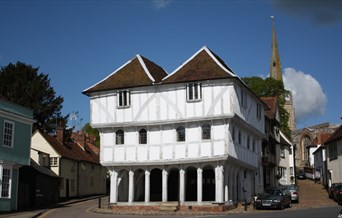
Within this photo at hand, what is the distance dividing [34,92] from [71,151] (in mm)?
10122

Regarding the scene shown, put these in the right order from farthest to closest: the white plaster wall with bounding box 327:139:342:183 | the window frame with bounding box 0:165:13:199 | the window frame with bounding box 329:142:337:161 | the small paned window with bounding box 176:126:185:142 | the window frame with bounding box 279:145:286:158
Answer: the window frame with bounding box 279:145:286:158 < the window frame with bounding box 329:142:337:161 < the white plaster wall with bounding box 327:139:342:183 < the small paned window with bounding box 176:126:185:142 < the window frame with bounding box 0:165:13:199

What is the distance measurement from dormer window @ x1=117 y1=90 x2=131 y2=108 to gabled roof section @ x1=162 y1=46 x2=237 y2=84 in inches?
126

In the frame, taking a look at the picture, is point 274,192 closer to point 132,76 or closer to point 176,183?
point 176,183

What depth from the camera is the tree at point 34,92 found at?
195 feet

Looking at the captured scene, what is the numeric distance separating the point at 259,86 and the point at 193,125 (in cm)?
3386

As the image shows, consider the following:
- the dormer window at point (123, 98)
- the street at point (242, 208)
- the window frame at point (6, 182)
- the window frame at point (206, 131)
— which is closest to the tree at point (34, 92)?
the street at point (242, 208)

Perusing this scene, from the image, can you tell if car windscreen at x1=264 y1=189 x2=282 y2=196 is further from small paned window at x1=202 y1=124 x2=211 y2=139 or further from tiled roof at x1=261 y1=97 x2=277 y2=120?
tiled roof at x1=261 y1=97 x2=277 y2=120

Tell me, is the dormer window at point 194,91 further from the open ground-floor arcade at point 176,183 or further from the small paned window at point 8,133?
the small paned window at point 8,133

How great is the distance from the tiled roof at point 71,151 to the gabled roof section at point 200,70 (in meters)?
18.4

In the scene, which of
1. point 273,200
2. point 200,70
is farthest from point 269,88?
point 273,200

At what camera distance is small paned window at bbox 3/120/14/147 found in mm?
33969

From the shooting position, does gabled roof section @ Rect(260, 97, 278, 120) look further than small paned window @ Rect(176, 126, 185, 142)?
Yes

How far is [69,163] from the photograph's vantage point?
172 feet

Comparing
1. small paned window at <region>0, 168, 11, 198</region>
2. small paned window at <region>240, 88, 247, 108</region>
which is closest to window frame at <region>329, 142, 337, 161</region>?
small paned window at <region>240, 88, 247, 108</region>
